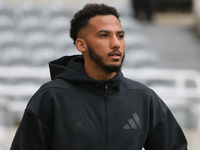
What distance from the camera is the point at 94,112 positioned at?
1.41 meters

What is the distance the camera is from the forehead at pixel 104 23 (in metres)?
1.44

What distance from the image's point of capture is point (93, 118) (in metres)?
1.40

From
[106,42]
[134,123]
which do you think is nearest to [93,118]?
[134,123]

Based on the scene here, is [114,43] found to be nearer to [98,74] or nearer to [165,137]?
[98,74]

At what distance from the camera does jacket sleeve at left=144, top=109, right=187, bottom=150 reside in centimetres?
146

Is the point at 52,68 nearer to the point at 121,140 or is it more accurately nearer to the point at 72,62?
the point at 72,62

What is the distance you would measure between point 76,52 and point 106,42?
4.35 m

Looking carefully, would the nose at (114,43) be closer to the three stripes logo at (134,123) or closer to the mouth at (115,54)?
the mouth at (115,54)

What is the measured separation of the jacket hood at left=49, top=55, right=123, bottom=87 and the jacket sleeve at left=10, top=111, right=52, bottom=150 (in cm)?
21

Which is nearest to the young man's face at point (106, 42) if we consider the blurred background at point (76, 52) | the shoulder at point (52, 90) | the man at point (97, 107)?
the man at point (97, 107)

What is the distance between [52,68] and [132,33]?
564cm

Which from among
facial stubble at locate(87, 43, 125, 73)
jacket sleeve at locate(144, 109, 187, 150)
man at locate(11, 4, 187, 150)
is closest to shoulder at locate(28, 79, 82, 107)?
man at locate(11, 4, 187, 150)

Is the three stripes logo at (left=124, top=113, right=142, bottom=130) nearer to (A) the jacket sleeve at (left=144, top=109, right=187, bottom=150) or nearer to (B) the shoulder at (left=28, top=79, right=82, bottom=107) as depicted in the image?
(A) the jacket sleeve at (left=144, top=109, right=187, bottom=150)

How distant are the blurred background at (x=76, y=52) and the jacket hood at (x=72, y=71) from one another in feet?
7.51
